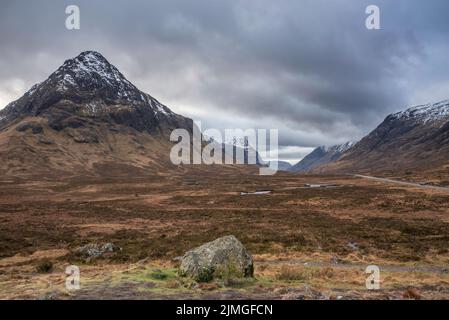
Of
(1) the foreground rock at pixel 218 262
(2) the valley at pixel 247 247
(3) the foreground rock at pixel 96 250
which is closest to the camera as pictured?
(2) the valley at pixel 247 247

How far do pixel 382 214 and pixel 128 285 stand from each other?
140 ft

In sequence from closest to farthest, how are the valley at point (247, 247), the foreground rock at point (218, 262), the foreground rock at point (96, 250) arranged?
the valley at point (247, 247) → the foreground rock at point (218, 262) → the foreground rock at point (96, 250)

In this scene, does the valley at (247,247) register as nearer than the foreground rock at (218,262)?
Yes

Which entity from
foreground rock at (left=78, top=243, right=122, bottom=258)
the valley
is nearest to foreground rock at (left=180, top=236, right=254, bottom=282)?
the valley

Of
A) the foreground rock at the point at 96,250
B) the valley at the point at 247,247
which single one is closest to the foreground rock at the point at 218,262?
the valley at the point at 247,247

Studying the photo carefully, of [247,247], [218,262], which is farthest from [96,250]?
[218,262]

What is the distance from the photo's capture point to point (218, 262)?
16734mm

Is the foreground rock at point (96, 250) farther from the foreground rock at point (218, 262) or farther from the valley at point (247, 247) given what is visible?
the foreground rock at point (218, 262)

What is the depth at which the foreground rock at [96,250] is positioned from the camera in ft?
88.5

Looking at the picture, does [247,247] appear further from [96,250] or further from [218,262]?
[218,262]

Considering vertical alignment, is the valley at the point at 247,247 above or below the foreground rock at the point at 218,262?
below

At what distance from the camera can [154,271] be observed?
18156 millimetres

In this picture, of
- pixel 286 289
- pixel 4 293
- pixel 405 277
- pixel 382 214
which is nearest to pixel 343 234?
pixel 405 277

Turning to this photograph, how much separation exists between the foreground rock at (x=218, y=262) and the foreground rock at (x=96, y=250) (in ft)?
39.3
